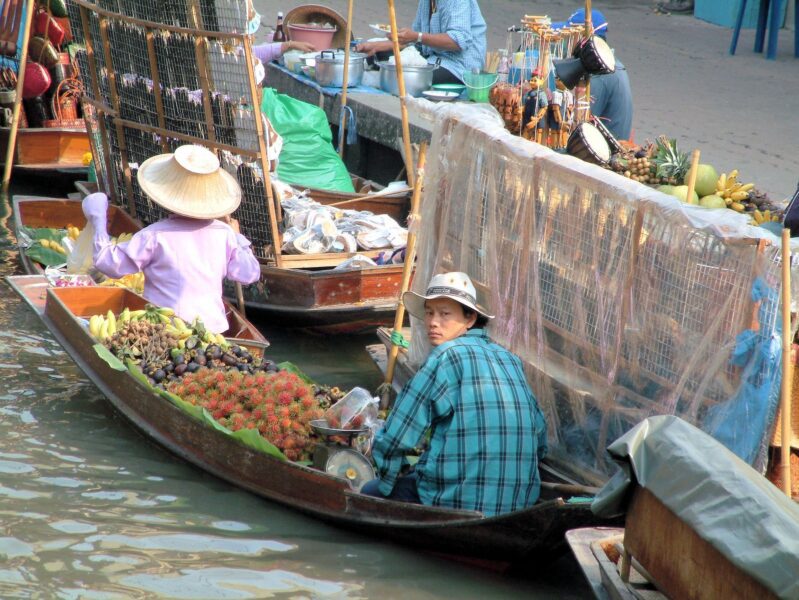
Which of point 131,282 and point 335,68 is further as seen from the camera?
point 335,68

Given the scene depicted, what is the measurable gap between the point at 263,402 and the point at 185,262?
1.26 metres

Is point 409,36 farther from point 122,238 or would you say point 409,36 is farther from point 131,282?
point 131,282

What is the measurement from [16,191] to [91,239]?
4223mm

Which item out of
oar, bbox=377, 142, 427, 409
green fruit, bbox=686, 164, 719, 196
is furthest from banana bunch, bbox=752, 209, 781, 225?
oar, bbox=377, 142, 427, 409

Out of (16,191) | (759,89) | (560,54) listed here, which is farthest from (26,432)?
(759,89)

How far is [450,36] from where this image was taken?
9.88 metres

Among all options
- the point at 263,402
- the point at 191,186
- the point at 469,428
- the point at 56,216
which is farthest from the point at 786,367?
the point at 56,216

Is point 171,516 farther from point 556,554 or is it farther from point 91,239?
point 91,239

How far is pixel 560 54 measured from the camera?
737 cm

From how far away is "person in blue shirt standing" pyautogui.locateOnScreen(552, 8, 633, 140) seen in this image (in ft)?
25.2

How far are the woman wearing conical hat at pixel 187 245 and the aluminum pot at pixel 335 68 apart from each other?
4.84 m

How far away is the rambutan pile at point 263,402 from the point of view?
4.81m

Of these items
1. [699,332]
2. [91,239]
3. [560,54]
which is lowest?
[91,239]

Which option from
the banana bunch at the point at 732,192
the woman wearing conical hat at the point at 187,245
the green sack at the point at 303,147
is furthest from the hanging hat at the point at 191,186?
the banana bunch at the point at 732,192
